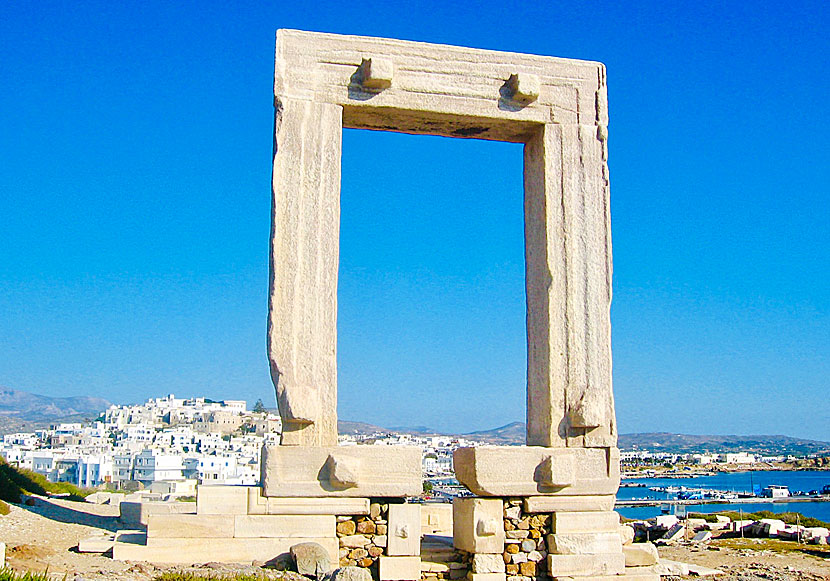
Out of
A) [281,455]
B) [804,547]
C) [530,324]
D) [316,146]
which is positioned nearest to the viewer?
[281,455]

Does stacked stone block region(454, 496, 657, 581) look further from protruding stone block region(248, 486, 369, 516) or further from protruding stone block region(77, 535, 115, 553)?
protruding stone block region(77, 535, 115, 553)

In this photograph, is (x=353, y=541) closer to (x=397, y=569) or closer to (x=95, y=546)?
(x=397, y=569)

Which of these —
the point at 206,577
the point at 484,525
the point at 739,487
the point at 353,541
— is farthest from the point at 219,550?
the point at 739,487

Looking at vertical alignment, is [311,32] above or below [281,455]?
above

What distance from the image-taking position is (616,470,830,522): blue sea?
48.9 metres

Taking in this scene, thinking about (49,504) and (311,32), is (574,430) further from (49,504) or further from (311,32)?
(49,504)

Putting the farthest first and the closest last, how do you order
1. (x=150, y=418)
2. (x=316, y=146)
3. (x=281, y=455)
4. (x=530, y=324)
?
(x=150, y=418) → (x=530, y=324) → (x=316, y=146) → (x=281, y=455)

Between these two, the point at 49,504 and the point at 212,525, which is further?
the point at 49,504

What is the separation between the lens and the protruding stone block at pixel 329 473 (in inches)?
330

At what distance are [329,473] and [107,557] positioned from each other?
277 cm

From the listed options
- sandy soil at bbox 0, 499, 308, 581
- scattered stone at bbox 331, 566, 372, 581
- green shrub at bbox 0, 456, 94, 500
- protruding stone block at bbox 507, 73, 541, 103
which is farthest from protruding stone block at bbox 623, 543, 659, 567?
green shrub at bbox 0, 456, 94, 500

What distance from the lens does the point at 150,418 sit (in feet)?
324

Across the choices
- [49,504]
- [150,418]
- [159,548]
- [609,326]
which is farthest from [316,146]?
[150,418]

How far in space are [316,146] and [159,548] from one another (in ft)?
14.3
